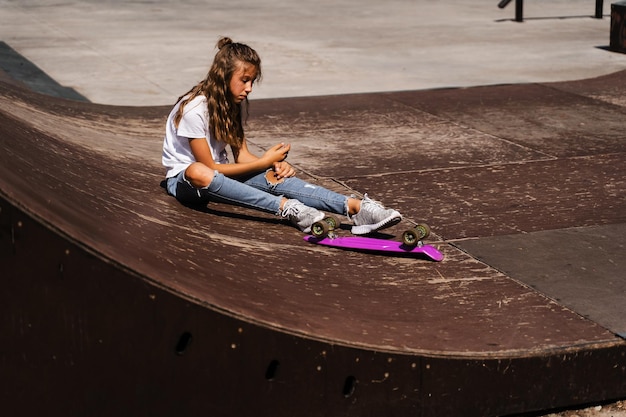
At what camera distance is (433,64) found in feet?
42.5

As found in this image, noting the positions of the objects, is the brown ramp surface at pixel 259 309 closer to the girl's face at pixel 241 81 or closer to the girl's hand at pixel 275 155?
the girl's hand at pixel 275 155

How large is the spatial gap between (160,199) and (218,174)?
44 cm

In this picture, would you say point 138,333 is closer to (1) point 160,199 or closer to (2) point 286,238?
(2) point 286,238

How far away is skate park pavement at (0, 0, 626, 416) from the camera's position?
227 inches

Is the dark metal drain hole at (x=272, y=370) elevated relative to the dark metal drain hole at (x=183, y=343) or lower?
lower

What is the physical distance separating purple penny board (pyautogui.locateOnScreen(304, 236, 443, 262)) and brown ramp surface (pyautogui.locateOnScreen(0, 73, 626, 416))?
0.06m

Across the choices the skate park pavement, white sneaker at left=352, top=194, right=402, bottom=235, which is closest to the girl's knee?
white sneaker at left=352, top=194, right=402, bottom=235

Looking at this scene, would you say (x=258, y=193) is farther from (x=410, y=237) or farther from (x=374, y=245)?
(x=410, y=237)

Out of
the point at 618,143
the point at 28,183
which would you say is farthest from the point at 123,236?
the point at 618,143

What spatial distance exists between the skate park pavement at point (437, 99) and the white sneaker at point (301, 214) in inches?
15.4

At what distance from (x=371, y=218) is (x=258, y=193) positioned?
0.65 metres

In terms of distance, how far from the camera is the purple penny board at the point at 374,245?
545cm

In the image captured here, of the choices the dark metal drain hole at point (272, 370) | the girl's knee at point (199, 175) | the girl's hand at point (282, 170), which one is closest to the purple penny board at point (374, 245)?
the girl's hand at point (282, 170)

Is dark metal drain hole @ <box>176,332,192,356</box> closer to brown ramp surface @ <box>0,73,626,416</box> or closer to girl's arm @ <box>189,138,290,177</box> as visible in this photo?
brown ramp surface @ <box>0,73,626,416</box>
